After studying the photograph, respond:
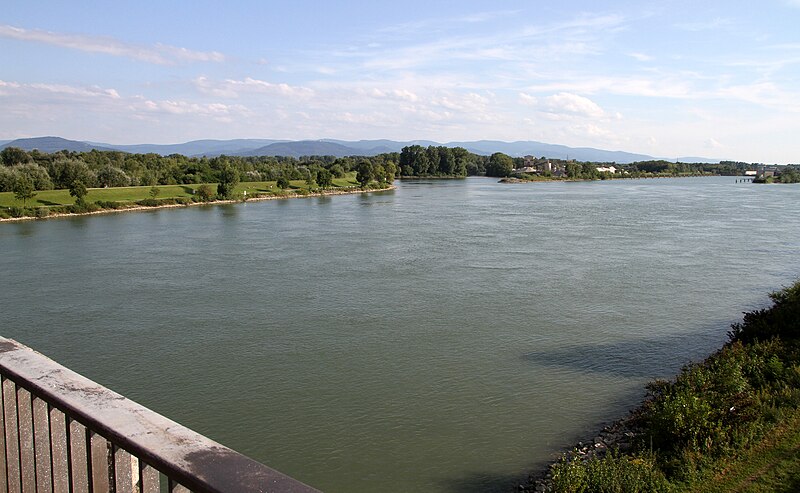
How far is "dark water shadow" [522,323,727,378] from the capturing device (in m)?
10.2

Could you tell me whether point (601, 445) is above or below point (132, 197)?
below

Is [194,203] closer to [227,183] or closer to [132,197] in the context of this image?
[227,183]

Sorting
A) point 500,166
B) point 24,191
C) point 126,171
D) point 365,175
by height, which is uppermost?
point 500,166

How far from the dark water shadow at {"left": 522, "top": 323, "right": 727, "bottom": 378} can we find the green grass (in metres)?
3.59

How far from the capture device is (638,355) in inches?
428

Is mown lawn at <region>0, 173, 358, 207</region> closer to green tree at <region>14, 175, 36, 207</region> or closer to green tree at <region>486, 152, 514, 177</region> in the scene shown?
green tree at <region>14, 175, 36, 207</region>

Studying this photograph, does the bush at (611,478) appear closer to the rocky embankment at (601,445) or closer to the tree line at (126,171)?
the rocky embankment at (601,445)

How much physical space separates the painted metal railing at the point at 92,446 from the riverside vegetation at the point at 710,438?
5.17m

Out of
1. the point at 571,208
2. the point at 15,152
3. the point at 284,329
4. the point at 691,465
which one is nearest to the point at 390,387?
the point at 284,329

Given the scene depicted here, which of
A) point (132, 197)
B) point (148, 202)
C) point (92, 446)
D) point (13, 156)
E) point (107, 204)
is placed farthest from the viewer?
point (13, 156)

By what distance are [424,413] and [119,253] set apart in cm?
1802

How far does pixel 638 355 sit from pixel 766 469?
16.7ft

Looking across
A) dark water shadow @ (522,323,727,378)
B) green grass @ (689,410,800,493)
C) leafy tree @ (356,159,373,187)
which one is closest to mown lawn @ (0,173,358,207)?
leafy tree @ (356,159,373,187)

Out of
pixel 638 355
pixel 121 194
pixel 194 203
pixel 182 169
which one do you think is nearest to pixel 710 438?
pixel 638 355
